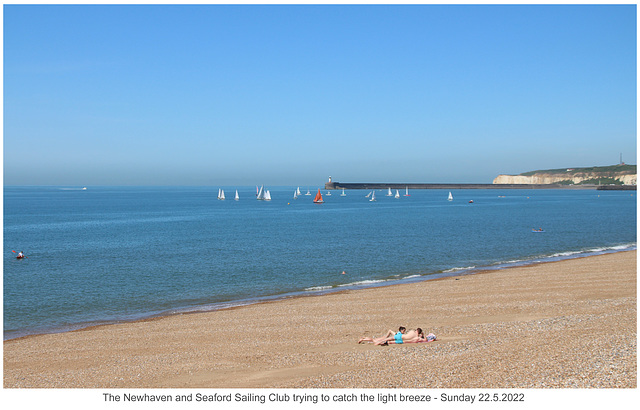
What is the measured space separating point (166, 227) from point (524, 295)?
5768 centimetres

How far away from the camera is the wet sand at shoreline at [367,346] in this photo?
11.8 meters

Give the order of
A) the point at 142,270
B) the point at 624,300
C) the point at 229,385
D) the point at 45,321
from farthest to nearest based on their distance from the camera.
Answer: the point at 142,270 → the point at 45,321 → the point at 624,300 → the point at 229,385

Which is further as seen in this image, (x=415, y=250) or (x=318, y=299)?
(x=415, y=250)

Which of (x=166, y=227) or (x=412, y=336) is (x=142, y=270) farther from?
(x=166, y=227)

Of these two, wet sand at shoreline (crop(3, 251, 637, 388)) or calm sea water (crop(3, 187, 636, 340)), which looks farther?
calm sea water (crop(3, 187, 636, 340))

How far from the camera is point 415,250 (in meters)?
46.2

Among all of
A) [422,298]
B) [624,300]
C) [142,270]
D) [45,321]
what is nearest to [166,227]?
[142,270]

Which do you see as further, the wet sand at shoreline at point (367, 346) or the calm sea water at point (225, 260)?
the calm sea water at point (225, 260)

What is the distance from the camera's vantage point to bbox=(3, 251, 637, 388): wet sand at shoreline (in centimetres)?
1183

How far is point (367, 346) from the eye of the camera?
15602 mm

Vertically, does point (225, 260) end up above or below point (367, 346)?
below

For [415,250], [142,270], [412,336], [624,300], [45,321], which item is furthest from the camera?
[415,250]

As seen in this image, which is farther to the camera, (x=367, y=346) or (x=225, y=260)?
(x=225, y=260)
